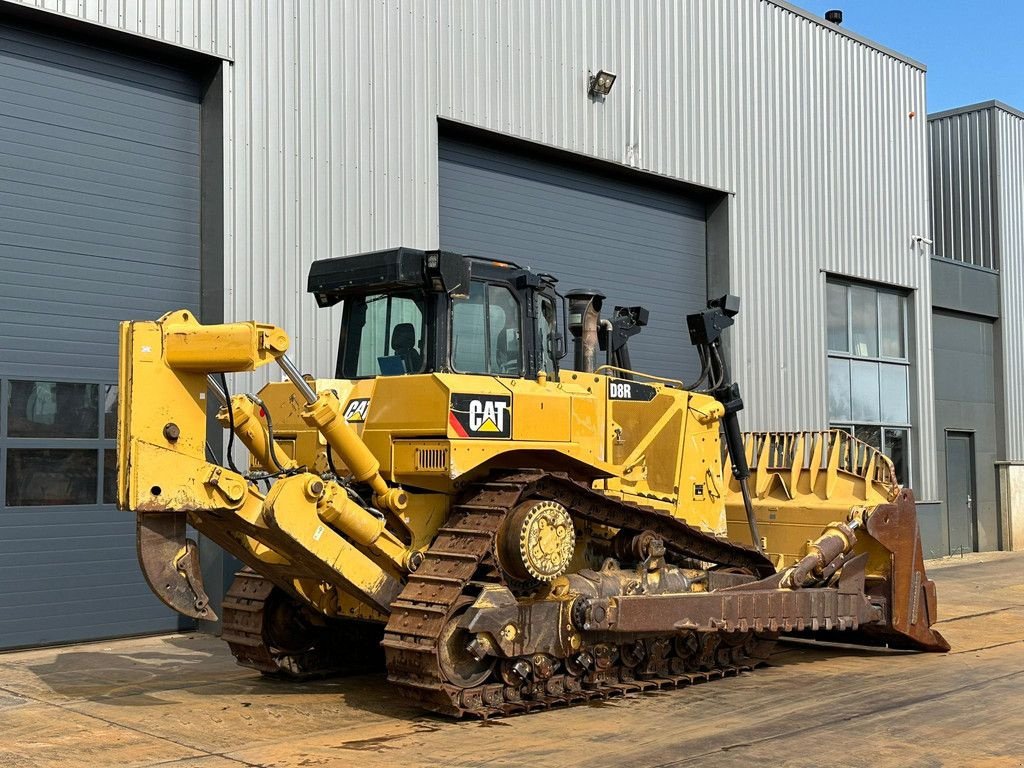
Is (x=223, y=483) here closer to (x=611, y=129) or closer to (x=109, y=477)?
(x=109, y=477)

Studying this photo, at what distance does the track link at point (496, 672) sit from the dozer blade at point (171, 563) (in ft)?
4.35

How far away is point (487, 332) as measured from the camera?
935 centimetres

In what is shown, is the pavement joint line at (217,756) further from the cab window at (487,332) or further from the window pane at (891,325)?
the window pane at (891,325)

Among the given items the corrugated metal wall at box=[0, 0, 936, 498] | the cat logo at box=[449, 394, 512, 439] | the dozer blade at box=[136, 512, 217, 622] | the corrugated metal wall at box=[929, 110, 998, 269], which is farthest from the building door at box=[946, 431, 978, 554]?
the dozer blade at box=[136, 512, 217, 622]

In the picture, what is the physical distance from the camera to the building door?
2383 centimetres

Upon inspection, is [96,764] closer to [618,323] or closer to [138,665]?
[138,665]

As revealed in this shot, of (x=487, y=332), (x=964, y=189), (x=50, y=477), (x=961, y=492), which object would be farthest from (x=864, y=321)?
(x=50, y=477)

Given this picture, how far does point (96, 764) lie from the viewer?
23.4ft

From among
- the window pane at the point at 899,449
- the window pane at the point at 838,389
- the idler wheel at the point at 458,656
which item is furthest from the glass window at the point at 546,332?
the window pane at the point at 899,449

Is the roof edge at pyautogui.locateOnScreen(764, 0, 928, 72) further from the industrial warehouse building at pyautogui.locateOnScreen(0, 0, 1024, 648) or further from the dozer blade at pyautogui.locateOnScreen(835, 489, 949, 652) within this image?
the dozer blade at pyautogui.locateOnScreen(835, 489, 949, 652)

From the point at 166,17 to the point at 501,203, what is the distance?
5296 millimetres

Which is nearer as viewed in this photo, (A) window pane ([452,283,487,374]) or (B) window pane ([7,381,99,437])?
(A) window pane ([452,283,487,374])

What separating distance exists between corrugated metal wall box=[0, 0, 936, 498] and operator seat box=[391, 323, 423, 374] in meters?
3.92

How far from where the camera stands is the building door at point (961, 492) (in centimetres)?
2383
